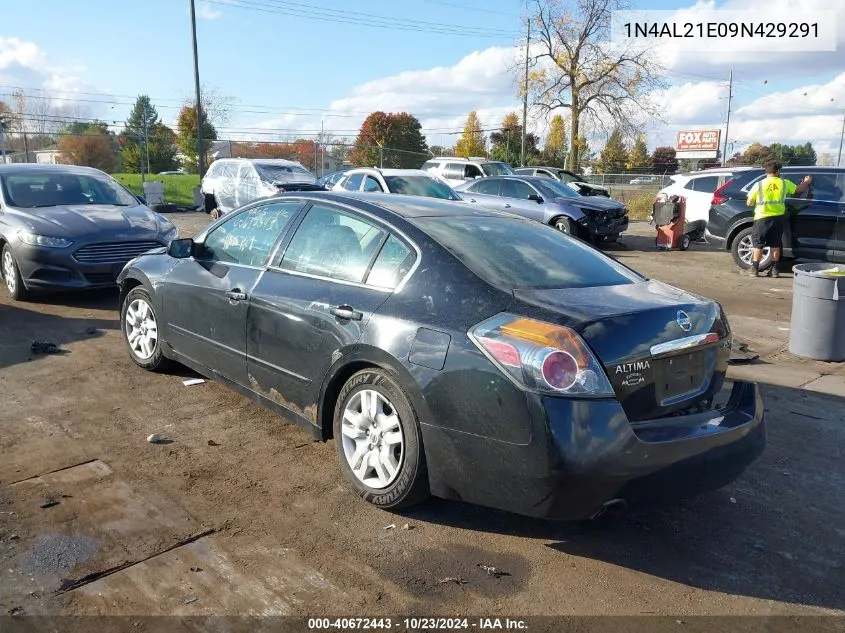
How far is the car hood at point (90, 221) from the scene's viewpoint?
7.95 metres

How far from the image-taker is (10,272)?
825cm

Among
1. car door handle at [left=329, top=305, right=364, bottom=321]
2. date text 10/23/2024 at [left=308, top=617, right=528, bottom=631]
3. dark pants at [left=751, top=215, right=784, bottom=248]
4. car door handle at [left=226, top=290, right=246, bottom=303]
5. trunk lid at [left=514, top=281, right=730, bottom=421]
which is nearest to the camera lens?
date text 10/23/2024 at [left=308, top=617, right=528, bottom=631]

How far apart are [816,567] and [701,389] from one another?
0.94 metres

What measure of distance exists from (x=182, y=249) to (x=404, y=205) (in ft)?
6.27

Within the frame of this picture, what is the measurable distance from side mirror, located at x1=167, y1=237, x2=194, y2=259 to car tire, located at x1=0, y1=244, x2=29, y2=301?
3.96 m

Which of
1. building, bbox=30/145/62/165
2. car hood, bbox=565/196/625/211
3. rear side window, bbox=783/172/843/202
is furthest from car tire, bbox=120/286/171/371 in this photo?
building, bbox=30/145/62/165

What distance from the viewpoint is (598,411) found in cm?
288

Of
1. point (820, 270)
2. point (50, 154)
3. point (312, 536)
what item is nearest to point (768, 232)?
point (820, 270)

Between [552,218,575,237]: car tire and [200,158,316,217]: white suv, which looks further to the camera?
[200,158,316,217]: white suv

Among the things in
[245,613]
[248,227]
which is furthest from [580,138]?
[245,613]

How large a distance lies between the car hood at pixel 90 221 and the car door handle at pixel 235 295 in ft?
14.1

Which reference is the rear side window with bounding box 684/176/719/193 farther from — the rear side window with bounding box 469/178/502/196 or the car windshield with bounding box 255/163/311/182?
the car windshield with bounding box 255/163/311/182

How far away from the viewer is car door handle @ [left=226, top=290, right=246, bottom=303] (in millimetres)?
4371

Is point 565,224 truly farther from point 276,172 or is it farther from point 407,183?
point 276,172
